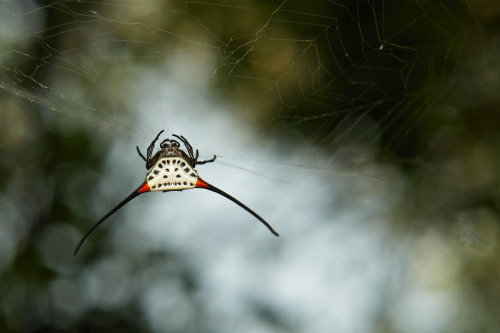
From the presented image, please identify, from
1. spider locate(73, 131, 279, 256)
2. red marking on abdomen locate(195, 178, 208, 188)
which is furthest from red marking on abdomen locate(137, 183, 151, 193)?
red marking on abdomen locate(195, 178, 208, 188)

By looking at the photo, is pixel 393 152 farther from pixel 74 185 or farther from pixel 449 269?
pixel 74 185

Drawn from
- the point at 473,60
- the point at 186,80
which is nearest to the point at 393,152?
the point at 473,60

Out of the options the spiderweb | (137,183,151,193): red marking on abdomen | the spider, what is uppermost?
the spiderweb

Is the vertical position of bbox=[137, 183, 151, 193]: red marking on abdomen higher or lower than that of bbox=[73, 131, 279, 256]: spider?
lower

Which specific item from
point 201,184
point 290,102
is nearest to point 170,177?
point 201,184

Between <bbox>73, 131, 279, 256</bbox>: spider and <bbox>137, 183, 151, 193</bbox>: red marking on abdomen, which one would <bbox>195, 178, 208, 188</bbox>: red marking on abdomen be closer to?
<bbox>73, 131, 279, 256</bbox>: spider

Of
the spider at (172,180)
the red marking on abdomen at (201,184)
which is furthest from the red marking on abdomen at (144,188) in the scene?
the red marking on abdomen at (201,184)

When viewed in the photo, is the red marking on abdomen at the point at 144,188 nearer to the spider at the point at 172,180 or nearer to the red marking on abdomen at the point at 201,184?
the spider at the point at 172,180
